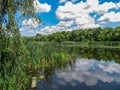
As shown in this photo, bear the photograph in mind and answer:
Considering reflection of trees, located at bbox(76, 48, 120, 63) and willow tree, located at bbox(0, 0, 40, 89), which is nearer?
willow tree, located at bbox(0, 0, 40, 89)

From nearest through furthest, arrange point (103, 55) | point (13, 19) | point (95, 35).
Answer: point (13, 19), point (103, 55), point (95, 35)

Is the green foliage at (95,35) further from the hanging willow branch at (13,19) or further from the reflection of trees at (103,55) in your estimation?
the hanging willow branch at (13,19)

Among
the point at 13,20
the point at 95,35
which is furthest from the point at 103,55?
the point at 95,35

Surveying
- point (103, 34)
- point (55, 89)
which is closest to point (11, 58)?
point (55, 89)

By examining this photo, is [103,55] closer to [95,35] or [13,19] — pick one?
[13,19]

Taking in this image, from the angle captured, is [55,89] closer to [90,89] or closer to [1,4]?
[90,89]

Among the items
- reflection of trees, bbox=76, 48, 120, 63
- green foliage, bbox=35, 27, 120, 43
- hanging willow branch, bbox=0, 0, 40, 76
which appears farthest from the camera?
green foliage, bbox=35, 27, 120, 43

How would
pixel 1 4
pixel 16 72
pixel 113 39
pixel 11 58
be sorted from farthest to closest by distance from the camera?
pixel 113 39
pixel 16 72
pixel 11 58
pixel 1 4

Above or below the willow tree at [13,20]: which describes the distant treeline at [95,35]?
above

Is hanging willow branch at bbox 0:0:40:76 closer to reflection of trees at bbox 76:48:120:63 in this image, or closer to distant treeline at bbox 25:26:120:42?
reflection of trees at bbox 76:48:120:63

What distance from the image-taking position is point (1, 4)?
8.76 m

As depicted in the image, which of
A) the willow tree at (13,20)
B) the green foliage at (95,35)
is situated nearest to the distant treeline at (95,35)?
the green foliage at (95,35)

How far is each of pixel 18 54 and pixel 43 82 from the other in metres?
7.69

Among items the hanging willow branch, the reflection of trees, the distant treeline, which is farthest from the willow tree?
the distant treeline
